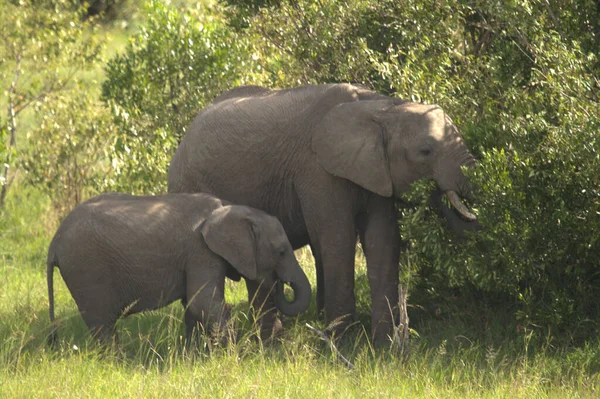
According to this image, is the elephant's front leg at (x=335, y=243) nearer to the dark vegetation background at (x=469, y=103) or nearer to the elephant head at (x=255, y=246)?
the elephant head at (x=255, y=246)

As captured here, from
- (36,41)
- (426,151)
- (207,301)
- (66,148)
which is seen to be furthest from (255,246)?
(36,41)

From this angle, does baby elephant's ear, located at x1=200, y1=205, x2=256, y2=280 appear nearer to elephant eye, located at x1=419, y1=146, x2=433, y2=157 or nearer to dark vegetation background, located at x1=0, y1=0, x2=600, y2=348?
dark vegetation background, located at x1=0, y1=0, x2=600, y2=348

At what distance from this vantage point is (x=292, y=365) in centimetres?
818

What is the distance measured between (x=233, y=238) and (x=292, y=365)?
1.43 meters

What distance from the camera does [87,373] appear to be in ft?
26.8

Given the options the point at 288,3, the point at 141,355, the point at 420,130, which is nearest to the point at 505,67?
the point at 420,130

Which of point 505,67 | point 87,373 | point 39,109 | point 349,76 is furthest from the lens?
point 39,109

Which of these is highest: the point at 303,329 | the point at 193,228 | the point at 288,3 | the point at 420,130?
the point at 288,3

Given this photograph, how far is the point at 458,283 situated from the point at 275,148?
2011mm

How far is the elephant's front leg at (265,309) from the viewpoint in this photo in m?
9.70

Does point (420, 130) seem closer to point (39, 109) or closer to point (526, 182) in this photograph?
point (526, 182)

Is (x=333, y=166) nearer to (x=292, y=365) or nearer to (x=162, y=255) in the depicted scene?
(x=162, y=255)

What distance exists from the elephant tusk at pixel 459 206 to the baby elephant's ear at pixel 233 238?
162 centimetres

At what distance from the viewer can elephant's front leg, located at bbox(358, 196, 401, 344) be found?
31.7 feet
